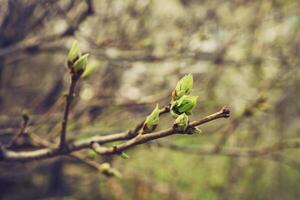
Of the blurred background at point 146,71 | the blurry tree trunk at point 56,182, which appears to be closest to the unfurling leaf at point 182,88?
the blurred background at point 146,71

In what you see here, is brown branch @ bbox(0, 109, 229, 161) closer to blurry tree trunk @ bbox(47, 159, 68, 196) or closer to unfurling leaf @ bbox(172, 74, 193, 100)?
unfurling leaf @ bbox(172, 74, 193, 100)

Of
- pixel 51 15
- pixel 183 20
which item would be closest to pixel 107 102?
pixel 51 15

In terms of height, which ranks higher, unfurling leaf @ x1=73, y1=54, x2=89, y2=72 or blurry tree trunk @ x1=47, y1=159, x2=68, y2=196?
blurry tree trunk @ x1=47, y1=159, x2=68, y2=196

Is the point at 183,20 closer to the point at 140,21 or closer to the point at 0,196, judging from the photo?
the point at 140,21

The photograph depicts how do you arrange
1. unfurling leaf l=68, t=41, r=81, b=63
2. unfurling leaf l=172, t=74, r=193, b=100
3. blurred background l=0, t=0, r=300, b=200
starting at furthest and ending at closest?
blurred background l=0, t=0, r=300, b=200
unfurling leaf l=68, t=41, r=81, b=63
unfurling leaf l=172, t=74, r=193, b=100

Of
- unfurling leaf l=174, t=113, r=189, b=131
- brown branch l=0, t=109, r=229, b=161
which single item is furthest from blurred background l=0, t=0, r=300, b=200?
unfurling leaf l=174, t=113, r=189, b=131

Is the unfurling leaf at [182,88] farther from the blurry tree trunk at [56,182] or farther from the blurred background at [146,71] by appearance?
the blurry tree trunk at [56,182]

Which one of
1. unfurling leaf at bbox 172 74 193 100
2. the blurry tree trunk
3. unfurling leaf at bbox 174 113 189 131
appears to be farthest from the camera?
the blurry tree trunk
